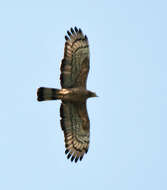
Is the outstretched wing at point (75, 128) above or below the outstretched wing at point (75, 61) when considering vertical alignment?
below

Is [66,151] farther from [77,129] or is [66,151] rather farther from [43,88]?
[43,88]

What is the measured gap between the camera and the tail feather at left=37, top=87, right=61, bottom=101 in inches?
565

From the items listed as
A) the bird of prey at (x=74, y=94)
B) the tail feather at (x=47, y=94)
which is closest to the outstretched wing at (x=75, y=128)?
the bird of prey at (x=74, y=94)

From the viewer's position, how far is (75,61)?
1481cm

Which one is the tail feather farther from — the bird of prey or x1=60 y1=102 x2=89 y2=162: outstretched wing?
x1=60 y1=102 x2=89 y2=162: outstretched wing

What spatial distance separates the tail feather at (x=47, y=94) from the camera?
14.4 metres

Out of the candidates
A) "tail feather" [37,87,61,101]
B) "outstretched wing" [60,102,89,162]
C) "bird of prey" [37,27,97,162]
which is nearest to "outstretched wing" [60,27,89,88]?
"bird of prey" [37,27,97,162]

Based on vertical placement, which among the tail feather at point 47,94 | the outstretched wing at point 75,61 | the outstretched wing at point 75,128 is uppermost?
the outstretched wing at point 75,61

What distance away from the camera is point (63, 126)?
1509cm

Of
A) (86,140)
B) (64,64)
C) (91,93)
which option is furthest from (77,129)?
(64,64)

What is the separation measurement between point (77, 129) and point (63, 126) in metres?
0.61

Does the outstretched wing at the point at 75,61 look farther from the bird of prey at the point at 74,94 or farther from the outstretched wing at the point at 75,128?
the outstretched wing at the point at 75,128

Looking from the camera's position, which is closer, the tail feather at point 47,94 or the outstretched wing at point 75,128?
the tail feather at point 47,94

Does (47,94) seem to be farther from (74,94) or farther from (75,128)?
(75,128)
